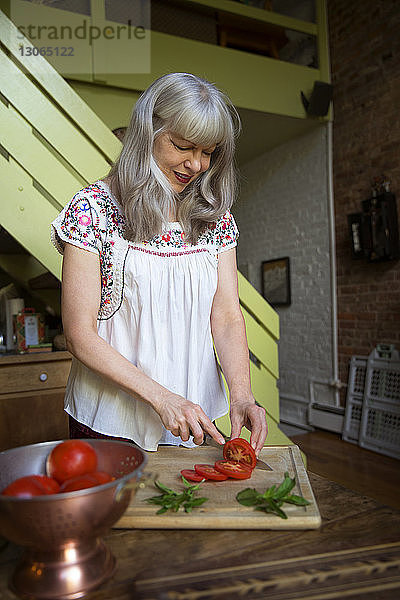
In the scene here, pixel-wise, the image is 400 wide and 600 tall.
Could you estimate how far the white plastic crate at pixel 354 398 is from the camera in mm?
4895

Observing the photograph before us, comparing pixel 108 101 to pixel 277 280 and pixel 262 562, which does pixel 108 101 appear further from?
pixel 262 562

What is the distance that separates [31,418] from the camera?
2.65 m

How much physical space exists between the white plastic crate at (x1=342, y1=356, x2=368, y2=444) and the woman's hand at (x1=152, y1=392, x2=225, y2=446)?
13.5 ft

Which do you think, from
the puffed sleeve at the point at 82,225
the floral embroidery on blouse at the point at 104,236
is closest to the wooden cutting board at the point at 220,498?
the floral embroidery on blouse at the point at 104,236

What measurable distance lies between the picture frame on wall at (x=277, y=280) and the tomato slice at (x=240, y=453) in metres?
4.82

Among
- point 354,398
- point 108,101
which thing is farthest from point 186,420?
point 354,398

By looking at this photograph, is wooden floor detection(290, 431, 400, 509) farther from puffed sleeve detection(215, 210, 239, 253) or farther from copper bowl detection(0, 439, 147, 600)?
copper bowl detection(0, 439, 147, 600)

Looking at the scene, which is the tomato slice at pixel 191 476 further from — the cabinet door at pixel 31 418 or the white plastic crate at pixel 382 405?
the white plastic crate at pixel 382 405

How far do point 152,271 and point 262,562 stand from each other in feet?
2.41

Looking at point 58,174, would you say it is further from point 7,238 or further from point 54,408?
point 54,408

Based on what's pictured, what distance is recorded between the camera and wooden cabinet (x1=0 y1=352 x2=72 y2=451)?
8.55ft

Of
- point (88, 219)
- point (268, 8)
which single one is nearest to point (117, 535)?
point (88, 219)

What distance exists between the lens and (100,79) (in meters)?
4.06

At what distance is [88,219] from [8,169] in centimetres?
137
